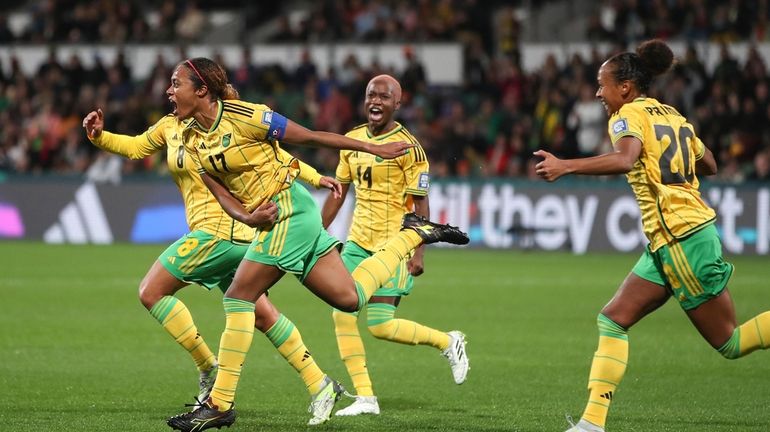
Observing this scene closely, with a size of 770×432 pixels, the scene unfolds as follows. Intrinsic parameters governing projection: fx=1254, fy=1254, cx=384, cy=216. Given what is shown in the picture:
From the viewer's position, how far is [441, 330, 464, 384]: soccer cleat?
8.88 m

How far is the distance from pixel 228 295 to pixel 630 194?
48.0ft

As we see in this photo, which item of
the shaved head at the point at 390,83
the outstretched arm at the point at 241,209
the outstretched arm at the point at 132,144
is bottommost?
the outstretched arm at the point at 241,209

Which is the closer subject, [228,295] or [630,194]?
[228,295]

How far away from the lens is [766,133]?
848 inches

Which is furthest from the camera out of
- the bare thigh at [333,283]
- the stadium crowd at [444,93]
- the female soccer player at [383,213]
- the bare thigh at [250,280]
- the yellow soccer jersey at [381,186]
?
the stadium crowd at [444,93]

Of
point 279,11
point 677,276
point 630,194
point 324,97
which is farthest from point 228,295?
point 279,11

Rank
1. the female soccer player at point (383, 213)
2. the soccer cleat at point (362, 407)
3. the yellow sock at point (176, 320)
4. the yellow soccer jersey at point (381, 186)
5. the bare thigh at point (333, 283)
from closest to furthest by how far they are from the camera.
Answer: the bare thigh at point (333, 283) < the soccer cleat at point (362, 407) < the yellow sock at point (176, 320) < the female soccer player at point (383, 213) < the yellow soccer jersey at point (381, 186)

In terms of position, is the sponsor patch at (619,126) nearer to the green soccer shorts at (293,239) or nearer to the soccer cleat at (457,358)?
the green soccer shorts at (293,239)

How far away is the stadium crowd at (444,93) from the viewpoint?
2217 centimetres

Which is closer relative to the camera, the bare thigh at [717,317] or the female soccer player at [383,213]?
the bare thigh at [717,317]

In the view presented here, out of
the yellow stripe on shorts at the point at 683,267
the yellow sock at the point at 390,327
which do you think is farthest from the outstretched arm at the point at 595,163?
the yellow sock at the point at 390,327

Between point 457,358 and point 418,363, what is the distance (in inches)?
75.0

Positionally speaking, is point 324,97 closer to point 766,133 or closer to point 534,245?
point 534,245

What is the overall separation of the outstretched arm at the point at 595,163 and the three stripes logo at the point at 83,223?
57.2ft
